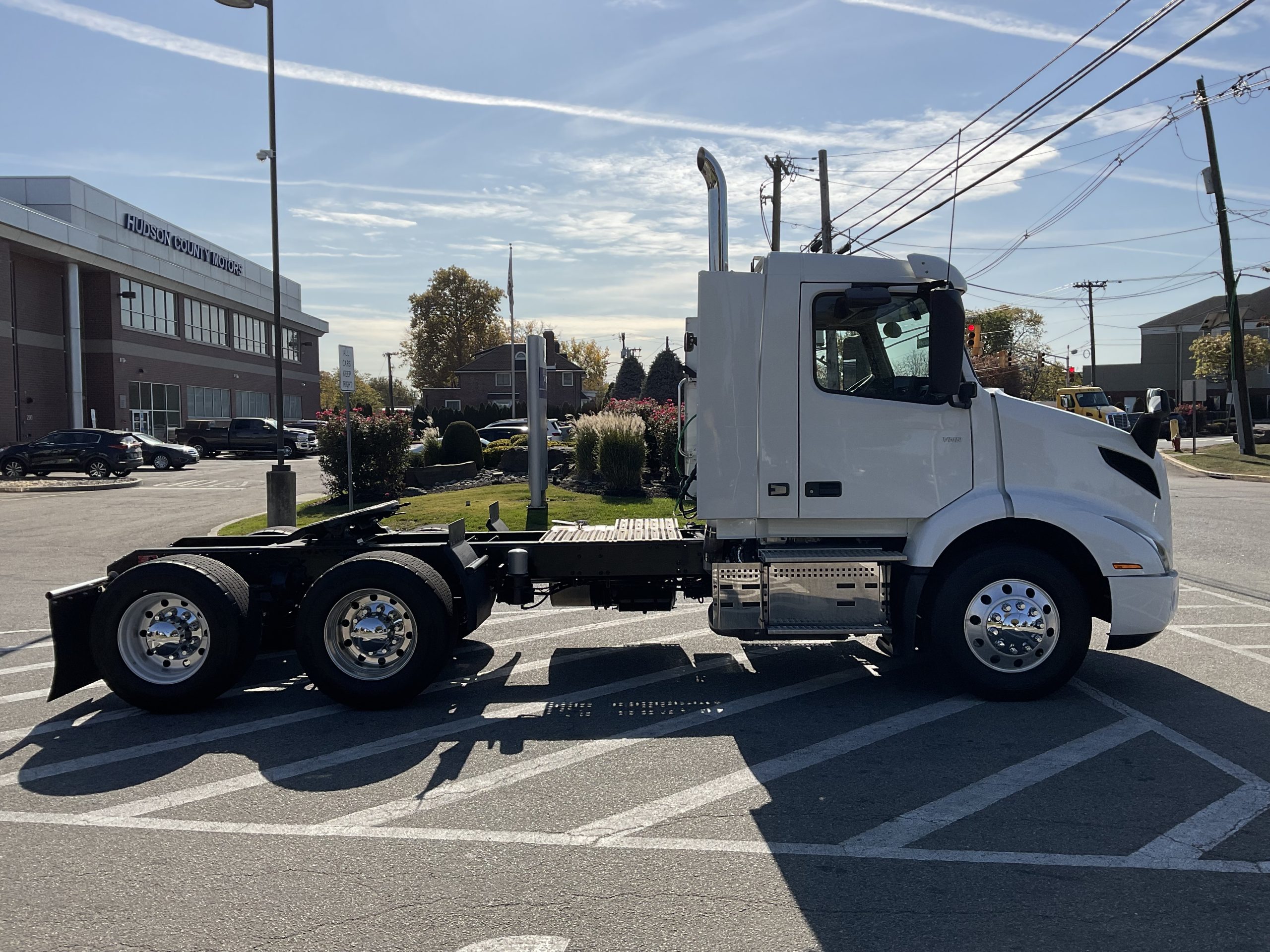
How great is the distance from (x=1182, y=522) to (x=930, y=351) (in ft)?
42.4

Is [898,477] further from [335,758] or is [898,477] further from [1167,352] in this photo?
[1167,352]

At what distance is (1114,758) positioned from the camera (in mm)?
5141

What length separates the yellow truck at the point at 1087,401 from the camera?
3984 cm

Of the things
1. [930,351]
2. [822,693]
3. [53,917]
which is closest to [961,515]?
[930,351]

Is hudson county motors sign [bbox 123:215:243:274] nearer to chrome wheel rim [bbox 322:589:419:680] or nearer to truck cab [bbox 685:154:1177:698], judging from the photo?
chrome wheel rim [bbox 322:589:419:680]

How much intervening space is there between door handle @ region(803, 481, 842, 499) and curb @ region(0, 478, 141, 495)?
79.9 ft

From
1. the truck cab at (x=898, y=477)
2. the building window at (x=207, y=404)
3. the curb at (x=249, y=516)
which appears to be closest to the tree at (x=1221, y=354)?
the curb at (x=249, y=516)

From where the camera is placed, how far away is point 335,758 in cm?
530

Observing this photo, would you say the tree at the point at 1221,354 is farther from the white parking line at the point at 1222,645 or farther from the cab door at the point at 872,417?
the cab door at the point at 872,417

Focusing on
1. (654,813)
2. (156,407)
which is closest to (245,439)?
(156,407)

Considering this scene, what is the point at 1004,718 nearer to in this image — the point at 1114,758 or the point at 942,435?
the point at 1114,758

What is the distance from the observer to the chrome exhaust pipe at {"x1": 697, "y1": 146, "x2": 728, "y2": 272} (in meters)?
6.71

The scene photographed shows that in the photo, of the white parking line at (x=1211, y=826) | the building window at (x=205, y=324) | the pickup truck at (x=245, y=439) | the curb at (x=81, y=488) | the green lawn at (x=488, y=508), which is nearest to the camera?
the white parking line at (x=1211, y=826)

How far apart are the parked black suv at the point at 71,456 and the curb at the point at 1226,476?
31.7 m
